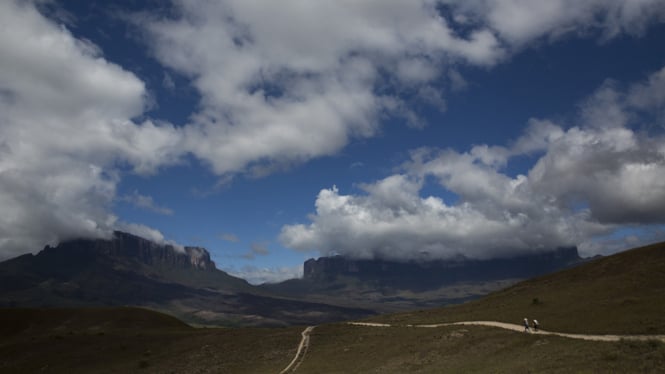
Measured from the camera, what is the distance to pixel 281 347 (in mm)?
77312

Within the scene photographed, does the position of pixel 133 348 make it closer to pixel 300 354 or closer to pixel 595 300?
pixel 300 354

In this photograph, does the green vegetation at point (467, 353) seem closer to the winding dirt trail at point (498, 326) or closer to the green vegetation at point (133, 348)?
the winding dirt trail at point (498, 326)

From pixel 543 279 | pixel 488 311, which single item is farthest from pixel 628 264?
pixel 488 311

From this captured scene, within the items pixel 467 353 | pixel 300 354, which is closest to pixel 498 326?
pixel 467 353

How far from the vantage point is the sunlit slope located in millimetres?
51141

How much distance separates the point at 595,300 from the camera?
2603 inches

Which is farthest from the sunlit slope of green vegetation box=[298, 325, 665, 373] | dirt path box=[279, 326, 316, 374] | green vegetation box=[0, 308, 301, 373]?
green vegetation box=[0, 308, 301, 373]

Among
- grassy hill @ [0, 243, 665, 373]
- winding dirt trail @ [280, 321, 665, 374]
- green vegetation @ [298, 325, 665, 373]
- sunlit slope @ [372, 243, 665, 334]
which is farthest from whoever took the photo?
sunlit slope @ [372, 243, 665, 334]

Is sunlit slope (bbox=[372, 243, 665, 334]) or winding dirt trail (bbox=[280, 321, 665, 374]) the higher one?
sunlit slope (bbox=[372, 243, 665, 334])

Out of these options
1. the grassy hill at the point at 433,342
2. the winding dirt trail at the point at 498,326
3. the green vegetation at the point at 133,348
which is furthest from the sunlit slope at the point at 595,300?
the green vegetation at the point at 133,348

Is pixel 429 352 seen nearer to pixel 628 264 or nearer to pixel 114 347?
pixel 628 264

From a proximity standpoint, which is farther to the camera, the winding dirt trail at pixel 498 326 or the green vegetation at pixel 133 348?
the green vegetation at pixel 133 348

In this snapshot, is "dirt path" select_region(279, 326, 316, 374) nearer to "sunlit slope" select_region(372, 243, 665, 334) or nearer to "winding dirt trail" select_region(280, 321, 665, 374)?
"winding dirt trail" select_region(280, 321, 665, 374)

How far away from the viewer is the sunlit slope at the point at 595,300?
2013 inches
